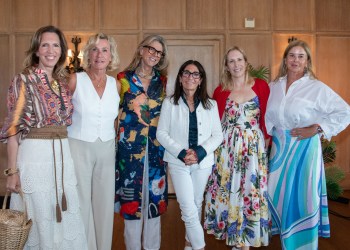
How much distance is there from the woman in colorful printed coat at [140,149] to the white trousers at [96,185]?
7.7 inches

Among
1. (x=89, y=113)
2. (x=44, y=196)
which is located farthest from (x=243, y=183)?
(x=44, y=196)

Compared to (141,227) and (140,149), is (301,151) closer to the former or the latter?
(140,149)

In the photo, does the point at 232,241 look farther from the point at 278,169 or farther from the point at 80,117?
the point at 80,117

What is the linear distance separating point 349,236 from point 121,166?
7.75 ft

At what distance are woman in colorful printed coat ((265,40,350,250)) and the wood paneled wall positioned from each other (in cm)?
284

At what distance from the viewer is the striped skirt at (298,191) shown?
263 cm

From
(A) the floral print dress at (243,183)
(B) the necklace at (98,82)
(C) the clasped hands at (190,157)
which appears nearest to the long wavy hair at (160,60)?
(B) the necklace at (98,82)

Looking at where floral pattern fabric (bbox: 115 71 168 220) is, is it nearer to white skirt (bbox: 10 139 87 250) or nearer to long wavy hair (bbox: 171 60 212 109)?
long wavy hair (bbox: 171 60 212 109)

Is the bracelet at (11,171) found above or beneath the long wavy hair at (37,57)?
beneath

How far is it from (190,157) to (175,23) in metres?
3.43

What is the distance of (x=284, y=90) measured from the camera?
2.81 meters

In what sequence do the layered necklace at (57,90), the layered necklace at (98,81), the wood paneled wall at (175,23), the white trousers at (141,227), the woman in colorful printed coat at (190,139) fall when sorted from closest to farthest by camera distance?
the layered necklace at (57,90), the layered necklace at (98,81), the woman in colorful printed coat at (190,139), the white trousers at (141,227), the wood paneled wall at (175,23)

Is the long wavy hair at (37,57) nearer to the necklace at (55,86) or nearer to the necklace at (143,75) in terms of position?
the necklace at (55,86)

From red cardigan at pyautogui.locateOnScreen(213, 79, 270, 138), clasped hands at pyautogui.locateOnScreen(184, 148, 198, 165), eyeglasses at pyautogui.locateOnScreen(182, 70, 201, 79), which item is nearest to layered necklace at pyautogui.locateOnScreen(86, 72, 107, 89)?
eyeglasses at pyautogui.locateOnScreen(182, 70, 201, 79)
